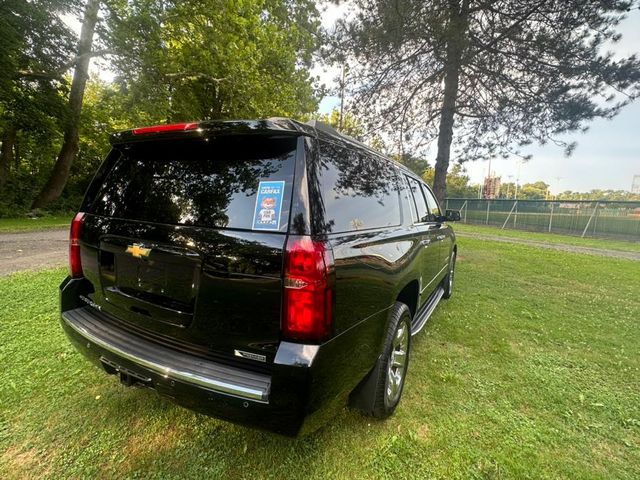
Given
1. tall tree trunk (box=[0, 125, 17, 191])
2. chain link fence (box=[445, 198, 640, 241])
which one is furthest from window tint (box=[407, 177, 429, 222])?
tall tree trunk (box=[0, 125, 17, 191])

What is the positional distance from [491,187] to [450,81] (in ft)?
249

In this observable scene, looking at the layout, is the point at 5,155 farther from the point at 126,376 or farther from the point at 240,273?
the point at 240,273

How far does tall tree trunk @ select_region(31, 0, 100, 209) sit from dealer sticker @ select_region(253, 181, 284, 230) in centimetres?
1496

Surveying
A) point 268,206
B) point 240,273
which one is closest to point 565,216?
point 268,206

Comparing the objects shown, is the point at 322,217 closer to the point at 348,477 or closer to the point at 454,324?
the point at 348,477

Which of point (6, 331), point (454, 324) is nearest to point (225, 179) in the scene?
point (6, 331)

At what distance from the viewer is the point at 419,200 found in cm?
362

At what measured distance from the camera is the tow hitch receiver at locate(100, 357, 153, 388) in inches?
67.9

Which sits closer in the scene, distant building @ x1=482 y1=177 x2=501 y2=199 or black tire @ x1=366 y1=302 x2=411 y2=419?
black tire @ x1=366 y1=302 x2=411 y2=419

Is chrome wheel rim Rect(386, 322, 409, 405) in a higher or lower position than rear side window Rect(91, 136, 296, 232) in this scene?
lower

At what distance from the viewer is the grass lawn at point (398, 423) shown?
1870mm

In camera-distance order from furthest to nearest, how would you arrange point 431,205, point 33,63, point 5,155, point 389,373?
point 5,155, point 33,63, point 431,205, point 389,373

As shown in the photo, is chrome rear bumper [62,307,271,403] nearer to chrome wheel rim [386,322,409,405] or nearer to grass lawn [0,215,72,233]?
chrome wheel rim [386,322,409,405]

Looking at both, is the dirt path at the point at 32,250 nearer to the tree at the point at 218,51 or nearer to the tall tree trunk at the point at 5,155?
the tree at the point at 218,51
